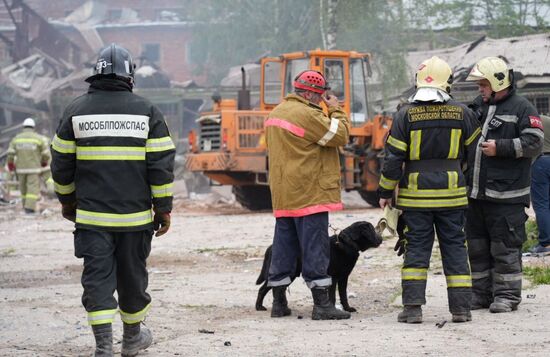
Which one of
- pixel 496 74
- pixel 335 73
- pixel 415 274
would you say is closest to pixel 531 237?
pixel 496 74

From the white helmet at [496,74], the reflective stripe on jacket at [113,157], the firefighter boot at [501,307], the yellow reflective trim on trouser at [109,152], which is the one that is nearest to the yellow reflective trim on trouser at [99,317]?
the reflective stripe on jacket at [113,157]

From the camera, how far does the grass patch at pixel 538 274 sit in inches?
360

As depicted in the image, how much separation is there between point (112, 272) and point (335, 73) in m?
14.2

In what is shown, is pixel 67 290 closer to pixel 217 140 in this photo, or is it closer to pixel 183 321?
pixel 183 321

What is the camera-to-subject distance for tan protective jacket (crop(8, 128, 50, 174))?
21.4 m

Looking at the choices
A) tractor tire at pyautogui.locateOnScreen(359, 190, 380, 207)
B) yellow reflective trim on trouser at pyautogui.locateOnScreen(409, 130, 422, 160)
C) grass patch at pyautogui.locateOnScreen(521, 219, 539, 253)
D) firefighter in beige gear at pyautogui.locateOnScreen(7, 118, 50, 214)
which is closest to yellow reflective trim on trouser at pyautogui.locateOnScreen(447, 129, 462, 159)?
yellow reflective trim on trouser at pyautogui.locateOnScreen(409, 130, 422, 160)

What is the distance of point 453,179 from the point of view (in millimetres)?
7484

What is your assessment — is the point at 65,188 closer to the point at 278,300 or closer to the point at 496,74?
the point at 278,300

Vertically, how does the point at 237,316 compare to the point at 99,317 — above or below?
below

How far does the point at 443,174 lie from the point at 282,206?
4.10ft

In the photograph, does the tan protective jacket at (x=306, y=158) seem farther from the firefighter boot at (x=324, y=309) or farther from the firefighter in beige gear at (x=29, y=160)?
the firefighter in beige gear at (x=29, y=160)

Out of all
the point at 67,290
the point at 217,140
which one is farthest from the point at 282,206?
the point at 217,140

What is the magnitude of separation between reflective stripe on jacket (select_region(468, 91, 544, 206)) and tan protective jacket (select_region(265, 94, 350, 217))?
1.04m

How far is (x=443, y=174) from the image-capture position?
747 cm
